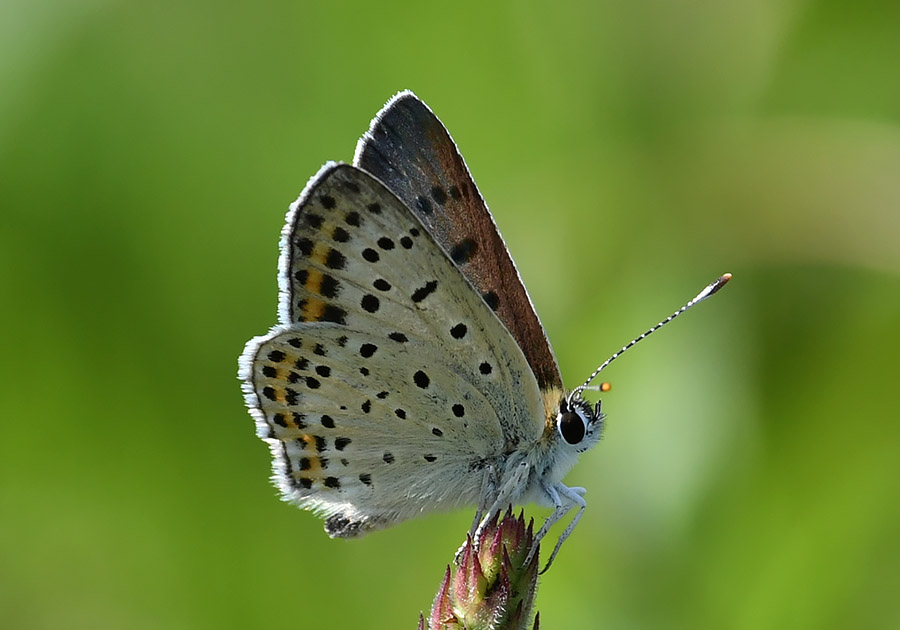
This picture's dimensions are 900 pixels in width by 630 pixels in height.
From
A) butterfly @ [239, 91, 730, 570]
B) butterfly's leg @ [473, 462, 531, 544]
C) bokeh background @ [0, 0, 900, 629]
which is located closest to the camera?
butterfly @ [239, 91, 730, 570]

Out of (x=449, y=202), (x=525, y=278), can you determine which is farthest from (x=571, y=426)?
Answer: (x=525, y=278)

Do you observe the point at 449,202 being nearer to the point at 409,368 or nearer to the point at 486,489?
the point at 409,368

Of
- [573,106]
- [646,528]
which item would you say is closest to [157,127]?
[573,106]

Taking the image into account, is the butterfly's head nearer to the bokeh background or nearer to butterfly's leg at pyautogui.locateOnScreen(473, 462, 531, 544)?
butterfly's leg at pyautogui.locateOnScreen(473, 462, 531, 544)

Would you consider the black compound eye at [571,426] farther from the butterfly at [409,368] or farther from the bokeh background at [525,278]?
the bokeh background at [525,278]

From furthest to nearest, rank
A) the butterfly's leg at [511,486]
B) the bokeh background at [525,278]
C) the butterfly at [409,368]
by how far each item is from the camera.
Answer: the bokeh background at [525,278] → the butterfly's leg at [511,486] → the butterfly at [409,368]

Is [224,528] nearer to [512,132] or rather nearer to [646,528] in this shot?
[646,528]

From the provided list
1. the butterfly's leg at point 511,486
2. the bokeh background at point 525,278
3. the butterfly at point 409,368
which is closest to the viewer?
the butterfly at point 409,368

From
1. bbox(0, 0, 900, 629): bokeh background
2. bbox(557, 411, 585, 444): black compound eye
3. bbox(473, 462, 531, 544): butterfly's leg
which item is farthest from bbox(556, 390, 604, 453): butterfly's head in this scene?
bbox(0, 0, 900, 629): bokeh background

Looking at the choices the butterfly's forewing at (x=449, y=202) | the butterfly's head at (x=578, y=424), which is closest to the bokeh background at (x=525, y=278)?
the butterfly's head at (x=578, y=424)
